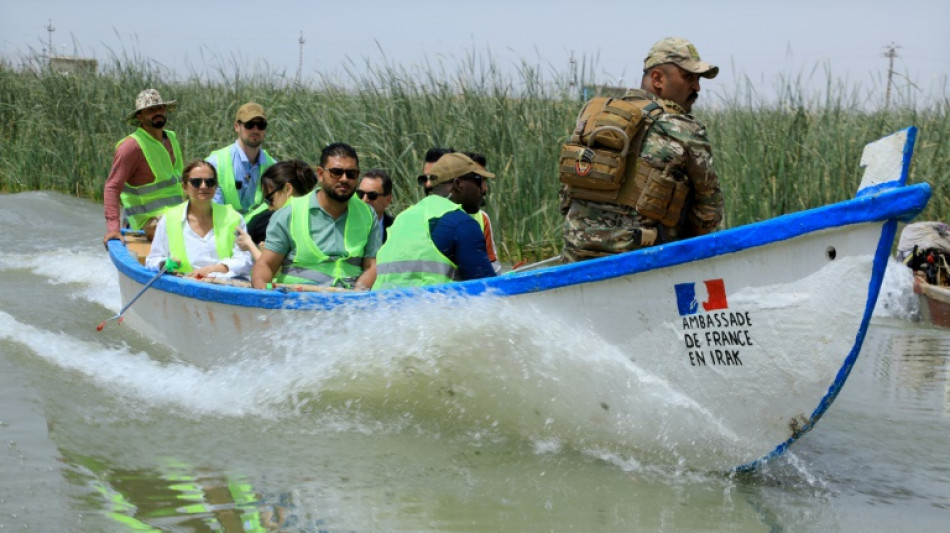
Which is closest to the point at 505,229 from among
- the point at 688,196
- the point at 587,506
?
the point at 688,196

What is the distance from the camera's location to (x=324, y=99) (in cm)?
1428

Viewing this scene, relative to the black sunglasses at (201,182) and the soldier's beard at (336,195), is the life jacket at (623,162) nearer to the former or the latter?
the soldier's beard at (336,195)

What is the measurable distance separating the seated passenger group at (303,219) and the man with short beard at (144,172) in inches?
0.4

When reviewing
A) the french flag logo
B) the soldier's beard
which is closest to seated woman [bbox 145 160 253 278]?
the soldier's beard

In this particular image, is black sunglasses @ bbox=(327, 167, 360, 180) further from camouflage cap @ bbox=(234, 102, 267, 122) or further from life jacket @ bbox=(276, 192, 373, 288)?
camouflage cap @ bbox=(234, 102, 267, 122)

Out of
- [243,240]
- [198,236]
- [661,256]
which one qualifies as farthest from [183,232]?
[661,256]

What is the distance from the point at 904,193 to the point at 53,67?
16026 millimetres

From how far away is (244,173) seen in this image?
30.9ft

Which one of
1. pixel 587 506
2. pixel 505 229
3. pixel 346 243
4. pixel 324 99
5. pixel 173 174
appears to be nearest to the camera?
pixel 587 506

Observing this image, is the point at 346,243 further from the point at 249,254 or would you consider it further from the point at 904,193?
the point at 904,193

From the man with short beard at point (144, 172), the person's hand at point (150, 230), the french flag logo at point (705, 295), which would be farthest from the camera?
the person's hand at point (150, 230)

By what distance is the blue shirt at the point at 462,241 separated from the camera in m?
5.80

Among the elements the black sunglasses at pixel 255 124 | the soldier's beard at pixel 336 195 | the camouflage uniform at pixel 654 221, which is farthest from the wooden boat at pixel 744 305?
the black sunglasses at pixel 255 124

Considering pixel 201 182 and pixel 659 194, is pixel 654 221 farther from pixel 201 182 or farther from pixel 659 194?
pixel 201 182
